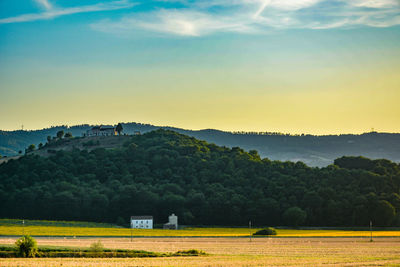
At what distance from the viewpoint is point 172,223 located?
497 ft

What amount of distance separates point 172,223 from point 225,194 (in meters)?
20.8

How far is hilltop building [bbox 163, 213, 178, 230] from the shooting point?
14988 centimetres

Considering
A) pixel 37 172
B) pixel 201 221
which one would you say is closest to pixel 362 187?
pixel 201 221

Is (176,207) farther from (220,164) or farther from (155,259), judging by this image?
(155,259)

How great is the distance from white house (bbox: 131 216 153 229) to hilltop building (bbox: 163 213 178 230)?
410cm

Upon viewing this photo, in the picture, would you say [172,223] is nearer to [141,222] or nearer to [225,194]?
[141,222]

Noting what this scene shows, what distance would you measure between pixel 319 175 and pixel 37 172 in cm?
8641

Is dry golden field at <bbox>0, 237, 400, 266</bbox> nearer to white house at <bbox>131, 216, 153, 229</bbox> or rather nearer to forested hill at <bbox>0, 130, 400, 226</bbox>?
white house at <bbox>131, 216, 153, 229</bbox>

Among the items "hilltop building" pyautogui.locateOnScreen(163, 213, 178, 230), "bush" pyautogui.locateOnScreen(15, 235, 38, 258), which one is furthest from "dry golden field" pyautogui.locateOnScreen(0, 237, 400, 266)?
"hilltop building" pyautogui.locateOnScreen(163, 213, 178, 230)

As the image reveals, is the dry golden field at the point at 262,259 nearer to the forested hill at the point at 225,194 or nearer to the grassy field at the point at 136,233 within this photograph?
the grassy field at the point at 136,233

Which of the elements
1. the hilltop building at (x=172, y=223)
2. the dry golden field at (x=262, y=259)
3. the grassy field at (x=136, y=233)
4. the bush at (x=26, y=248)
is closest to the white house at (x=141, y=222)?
the hilltop building at (x=172, y=223)

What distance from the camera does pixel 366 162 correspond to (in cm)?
18538

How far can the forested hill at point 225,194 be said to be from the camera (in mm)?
152375

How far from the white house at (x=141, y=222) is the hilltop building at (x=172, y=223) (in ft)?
13.5
